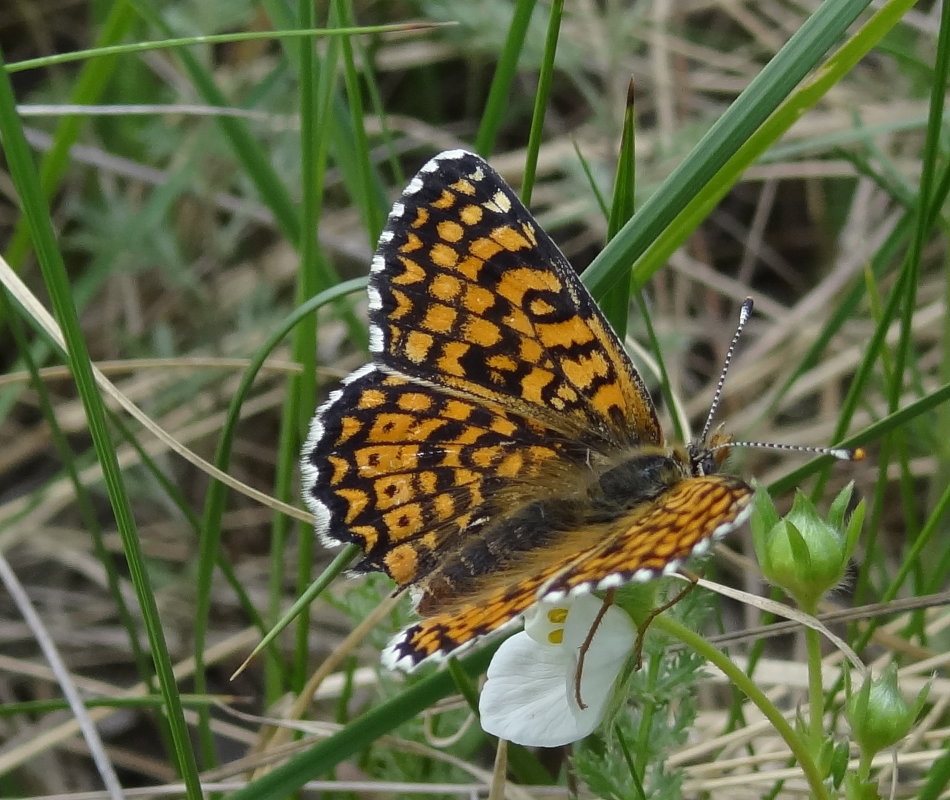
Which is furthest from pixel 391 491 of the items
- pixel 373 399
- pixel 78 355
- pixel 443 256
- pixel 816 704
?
pixel 816 704

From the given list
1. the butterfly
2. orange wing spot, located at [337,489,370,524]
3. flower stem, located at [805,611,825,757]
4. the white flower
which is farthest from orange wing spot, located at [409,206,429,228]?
flower stem, located at [805,611,825,757]

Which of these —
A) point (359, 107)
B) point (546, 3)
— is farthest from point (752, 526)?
point (546, 3)

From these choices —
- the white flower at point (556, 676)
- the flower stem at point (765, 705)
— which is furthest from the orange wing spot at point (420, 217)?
the flower stem at point (765, 705)

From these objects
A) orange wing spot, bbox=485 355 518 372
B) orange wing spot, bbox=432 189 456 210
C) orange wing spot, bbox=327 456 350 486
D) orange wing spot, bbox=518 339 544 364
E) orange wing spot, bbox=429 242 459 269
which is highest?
orange wing spot, bbox=432 189 456 210

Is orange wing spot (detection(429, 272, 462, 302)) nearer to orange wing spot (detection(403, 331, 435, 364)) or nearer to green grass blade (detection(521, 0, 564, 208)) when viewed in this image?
orange wing spot (detection(403, 331, 435, 364))

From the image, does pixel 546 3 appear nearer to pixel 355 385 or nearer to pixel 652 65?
pixel 652 65

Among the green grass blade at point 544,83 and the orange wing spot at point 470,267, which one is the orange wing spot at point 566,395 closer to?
the orange wing spot at point 470,267
